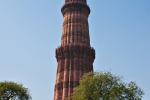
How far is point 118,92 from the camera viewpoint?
82.3 ft

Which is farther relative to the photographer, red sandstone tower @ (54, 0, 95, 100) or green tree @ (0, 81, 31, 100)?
red sandstone tower @ (54, 0, 95, 100)

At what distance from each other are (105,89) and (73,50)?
15.8 metres

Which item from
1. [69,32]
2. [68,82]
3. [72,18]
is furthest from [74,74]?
[72,18]

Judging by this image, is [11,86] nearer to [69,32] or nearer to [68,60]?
[68,60]

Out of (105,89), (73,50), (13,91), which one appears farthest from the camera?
(73,50)

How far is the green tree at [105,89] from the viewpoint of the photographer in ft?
83.0

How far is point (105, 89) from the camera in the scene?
1015 inches

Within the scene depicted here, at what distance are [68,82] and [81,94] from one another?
1207 cm

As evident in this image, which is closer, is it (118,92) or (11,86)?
(118,92)

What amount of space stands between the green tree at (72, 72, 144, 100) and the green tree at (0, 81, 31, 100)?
401 inches

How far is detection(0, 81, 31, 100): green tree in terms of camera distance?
108ft

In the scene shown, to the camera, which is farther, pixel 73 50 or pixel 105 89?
pixel 73 50

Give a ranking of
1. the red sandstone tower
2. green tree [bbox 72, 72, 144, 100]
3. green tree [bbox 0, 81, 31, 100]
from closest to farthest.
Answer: green tree [bbox 72, 72, 144, 100] < green tree [bbox 0, 81, 31, 100] < the red sandstone tower

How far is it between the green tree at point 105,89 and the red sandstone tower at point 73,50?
10.7m
